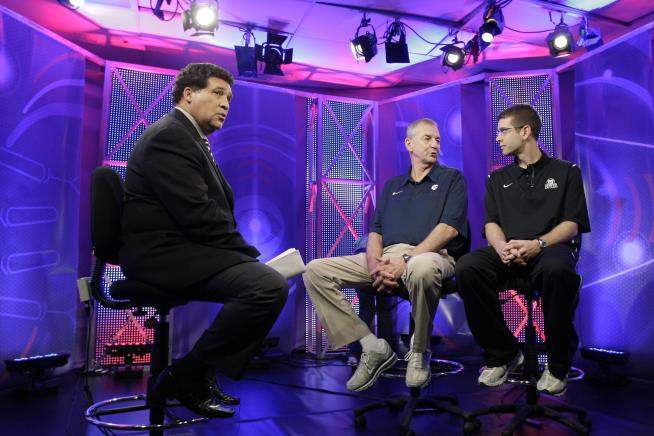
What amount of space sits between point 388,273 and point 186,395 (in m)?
1.23

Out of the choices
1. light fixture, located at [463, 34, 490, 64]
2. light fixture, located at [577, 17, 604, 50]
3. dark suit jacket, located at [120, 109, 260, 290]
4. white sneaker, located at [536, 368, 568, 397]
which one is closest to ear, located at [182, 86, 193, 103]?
dark suit jacket, located at [120, 109, 260, 290]

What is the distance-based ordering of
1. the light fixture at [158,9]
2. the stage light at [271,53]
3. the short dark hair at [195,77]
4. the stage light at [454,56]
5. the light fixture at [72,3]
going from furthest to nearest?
the stage light at [454,56]
the stage light at [271,53]
the light fixture at [158,9]
the light fixture at [72,3]
the short dark hair at [195,77]

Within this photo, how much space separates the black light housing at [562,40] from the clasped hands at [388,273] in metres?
3.44

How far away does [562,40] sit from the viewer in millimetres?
5051

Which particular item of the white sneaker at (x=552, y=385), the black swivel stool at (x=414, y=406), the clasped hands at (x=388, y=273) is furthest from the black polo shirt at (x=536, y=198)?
the white sneaker at (x=552, y=385)

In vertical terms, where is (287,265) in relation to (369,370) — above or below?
above

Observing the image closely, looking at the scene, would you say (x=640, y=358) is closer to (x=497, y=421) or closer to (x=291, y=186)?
(x=497, y=421)

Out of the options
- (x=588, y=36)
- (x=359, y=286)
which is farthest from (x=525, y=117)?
(x=588, y=36)

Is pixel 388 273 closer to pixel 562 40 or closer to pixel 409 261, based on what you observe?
pixel 409 261

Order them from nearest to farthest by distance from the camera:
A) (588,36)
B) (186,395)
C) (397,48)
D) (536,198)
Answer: (186,395) < (536,198) < (588,36) < (397,48)

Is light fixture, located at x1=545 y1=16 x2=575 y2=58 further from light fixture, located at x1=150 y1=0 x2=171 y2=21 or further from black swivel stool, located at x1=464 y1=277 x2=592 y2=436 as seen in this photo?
light fixture, located at x1=150 y1=0 x2=171 y2=21

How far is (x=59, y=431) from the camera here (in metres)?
2.45

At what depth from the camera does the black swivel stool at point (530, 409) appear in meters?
2.27

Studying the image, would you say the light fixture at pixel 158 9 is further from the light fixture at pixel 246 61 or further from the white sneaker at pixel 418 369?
the white sneaker at pixel 418 369
